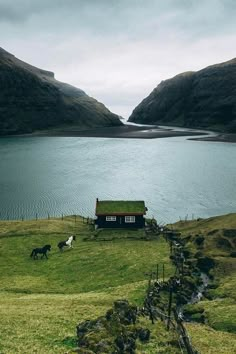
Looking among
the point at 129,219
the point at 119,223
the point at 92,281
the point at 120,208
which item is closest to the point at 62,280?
the point at 92,281

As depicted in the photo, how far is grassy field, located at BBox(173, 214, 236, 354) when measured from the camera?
110ft

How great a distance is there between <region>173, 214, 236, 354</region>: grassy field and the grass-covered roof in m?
8.97

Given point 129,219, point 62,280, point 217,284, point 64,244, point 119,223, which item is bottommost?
point 62,280

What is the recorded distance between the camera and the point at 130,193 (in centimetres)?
13388

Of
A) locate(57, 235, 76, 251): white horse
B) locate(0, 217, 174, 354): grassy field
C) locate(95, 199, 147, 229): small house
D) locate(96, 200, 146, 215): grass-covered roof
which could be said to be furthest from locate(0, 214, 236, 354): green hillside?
locate(96, 200, 146, 215): grass-covered roof

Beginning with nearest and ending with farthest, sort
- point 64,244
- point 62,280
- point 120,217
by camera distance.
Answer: point 62,280 < point 64,244 < point 120,217

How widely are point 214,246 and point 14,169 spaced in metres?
131

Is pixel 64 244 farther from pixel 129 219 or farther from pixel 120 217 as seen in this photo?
pixel 129 219

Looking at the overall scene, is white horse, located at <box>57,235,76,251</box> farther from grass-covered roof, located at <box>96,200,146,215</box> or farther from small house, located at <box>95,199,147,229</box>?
small house, located at <box>95,199,147,229</box>

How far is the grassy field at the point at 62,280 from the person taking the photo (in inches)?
1204

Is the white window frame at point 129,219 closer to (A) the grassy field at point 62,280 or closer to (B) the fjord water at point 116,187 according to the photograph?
(A) the grassy field at point 62,280

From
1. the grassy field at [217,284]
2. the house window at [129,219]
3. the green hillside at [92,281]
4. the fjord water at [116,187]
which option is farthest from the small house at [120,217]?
the fjord water at [116,187]

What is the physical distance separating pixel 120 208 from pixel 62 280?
97.9ft

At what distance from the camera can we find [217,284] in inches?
1982
